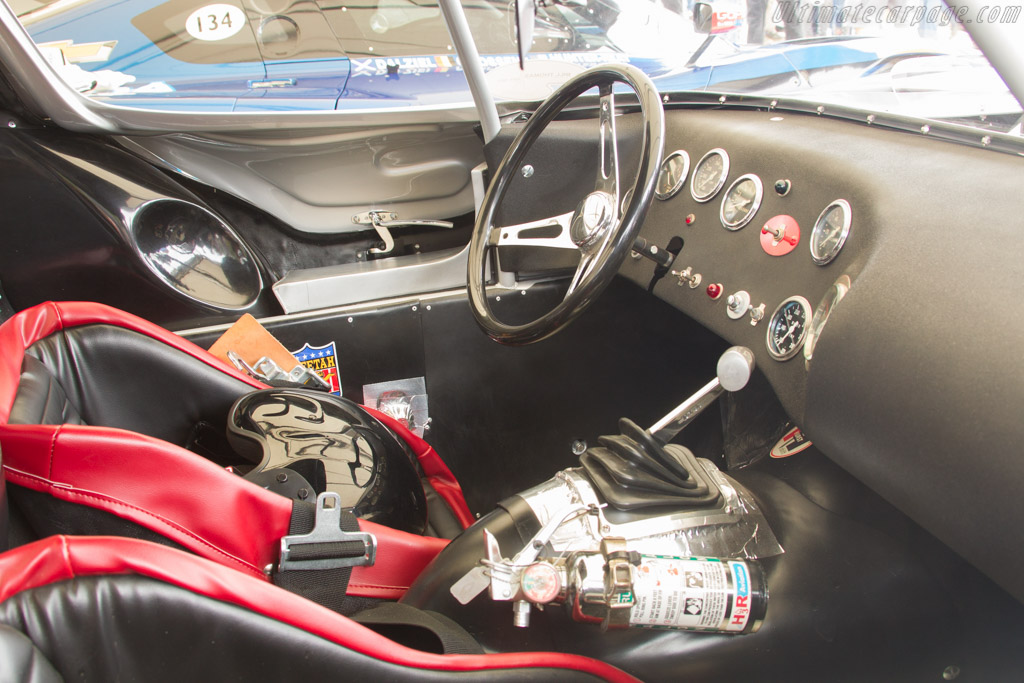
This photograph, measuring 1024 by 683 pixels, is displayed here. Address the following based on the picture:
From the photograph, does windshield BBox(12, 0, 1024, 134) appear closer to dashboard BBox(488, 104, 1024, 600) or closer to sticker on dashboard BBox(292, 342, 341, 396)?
dashboard BBox(488, 104, 1024, 600)

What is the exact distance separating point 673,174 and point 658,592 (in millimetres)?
806

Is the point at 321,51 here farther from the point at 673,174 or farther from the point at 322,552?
the point at 322,552

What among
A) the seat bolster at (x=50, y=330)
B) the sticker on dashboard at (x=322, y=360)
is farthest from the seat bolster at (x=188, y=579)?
the sticker on dashboard at (x=322, y=360)

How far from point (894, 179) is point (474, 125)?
97cm

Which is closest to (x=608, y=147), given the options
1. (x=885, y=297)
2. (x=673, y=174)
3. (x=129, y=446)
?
(x=673, y=174)

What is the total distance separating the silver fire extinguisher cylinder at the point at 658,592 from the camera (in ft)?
2.28

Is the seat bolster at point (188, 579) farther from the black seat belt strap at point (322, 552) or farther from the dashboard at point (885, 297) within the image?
the dashboard at point (885, 297)

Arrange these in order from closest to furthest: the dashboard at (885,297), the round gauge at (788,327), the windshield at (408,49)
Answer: the dashboard at (885,297), the round gauge at (788,327), the windshield at (408,49)

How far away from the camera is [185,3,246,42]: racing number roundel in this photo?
1.49m

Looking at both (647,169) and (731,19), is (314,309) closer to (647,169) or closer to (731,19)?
(647,169)

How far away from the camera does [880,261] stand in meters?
0.75

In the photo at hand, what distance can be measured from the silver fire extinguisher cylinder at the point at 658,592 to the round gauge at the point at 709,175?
0.64 metres

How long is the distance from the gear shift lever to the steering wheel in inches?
8.0

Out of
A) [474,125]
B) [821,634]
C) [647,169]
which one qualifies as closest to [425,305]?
[474,125]
